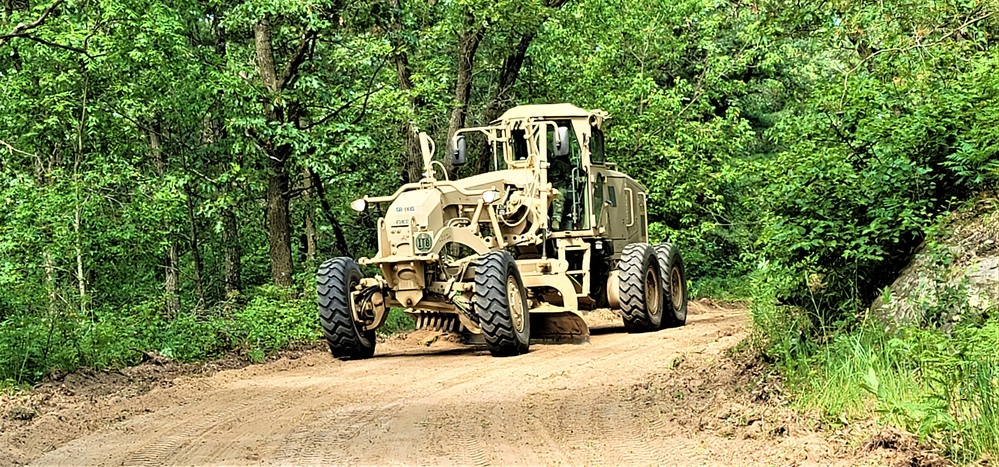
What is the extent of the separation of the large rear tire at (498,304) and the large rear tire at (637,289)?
9.57 ft

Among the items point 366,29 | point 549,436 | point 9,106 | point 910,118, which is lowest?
point 549,436

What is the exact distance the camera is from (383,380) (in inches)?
421

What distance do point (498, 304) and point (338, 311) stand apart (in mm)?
2086

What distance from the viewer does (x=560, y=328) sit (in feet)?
45.9

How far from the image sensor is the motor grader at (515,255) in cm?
1270

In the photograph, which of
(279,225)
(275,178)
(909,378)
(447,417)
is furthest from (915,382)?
(279,225)

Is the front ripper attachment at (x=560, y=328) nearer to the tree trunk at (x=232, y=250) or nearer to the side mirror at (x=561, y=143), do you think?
the side mirror at (x=561, y=143)

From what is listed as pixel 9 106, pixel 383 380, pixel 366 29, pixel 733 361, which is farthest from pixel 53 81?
pixel 733 361

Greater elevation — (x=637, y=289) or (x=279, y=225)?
(x=279, y=225)

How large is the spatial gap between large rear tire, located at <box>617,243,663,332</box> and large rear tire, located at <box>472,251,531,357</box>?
9.57ft

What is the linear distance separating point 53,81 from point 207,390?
832cm

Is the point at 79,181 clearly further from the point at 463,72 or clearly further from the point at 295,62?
the point at 463,72

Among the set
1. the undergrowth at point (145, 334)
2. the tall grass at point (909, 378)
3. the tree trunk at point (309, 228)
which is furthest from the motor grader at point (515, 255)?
the tree trunk at point (309, 228)

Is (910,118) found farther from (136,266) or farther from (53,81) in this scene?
(136,266)
